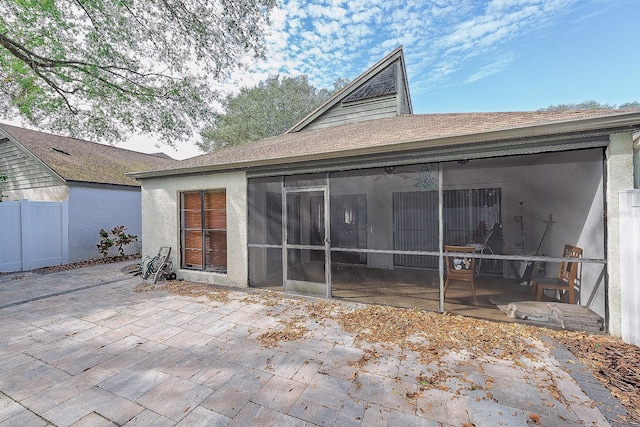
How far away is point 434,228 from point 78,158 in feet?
46.3

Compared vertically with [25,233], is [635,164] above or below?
above

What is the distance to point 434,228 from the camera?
7707 millimetres

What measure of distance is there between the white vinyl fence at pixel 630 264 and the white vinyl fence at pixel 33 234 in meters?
13.4

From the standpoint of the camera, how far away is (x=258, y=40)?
32.1 feet

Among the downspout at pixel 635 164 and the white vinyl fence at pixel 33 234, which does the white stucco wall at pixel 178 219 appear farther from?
the downspout at pixel 635 164

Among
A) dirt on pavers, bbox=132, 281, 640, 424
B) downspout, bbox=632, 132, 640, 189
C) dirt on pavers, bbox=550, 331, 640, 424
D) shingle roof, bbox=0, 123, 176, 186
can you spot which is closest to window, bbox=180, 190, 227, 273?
dirt on pavers, bbox=132, 281, 640, 424

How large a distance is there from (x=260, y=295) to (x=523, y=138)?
5.13 m

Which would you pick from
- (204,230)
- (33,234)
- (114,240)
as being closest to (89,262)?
(114,240)

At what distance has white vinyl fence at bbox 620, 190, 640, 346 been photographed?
3061 millimetres

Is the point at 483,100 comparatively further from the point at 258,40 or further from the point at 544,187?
the point at 258,40

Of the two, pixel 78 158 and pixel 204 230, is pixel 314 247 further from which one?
pixel 78 158

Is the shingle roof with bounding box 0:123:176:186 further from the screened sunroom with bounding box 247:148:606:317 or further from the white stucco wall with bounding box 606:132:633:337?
the white stucco wall with bounding box 606:132:633:337

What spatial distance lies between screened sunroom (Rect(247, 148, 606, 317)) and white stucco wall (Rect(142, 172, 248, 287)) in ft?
0.78

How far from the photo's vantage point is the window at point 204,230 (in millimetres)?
6297
